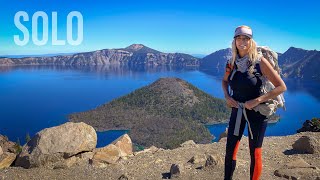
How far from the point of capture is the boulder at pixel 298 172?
Result: 670 cm

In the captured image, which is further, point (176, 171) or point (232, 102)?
point (176, 171)

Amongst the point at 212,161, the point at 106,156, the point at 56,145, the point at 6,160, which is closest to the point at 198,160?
the point at 212,161

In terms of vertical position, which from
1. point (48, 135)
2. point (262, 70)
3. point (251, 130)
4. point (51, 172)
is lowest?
point (51, 172)

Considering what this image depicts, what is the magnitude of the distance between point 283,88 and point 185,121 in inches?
5550

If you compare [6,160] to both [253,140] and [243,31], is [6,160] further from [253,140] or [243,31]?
[243,31]

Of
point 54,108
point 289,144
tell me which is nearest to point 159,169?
point 289,144

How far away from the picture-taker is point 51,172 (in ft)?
26.7

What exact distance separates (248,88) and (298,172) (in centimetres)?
326

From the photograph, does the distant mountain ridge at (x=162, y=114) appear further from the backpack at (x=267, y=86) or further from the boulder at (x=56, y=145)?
the backpack at (x=267, y=86)

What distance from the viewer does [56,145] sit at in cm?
904

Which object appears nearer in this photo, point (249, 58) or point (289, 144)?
point (249, 58)

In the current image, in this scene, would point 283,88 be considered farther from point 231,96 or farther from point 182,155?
point 182,155

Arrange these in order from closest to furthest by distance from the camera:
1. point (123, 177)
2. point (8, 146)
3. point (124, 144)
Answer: point (123, 177) → point (124, 144) → point (8, 146)

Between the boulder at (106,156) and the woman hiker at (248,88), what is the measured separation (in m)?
4.39
